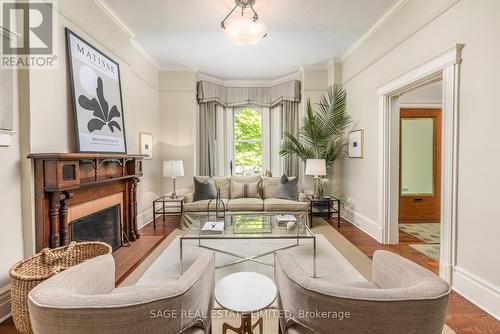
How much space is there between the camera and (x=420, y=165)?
4707 millimetres

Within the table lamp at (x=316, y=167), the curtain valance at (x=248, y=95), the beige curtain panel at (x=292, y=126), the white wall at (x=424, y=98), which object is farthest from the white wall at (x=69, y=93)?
the white wall at (x=424, y=98)

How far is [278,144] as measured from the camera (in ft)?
18.9

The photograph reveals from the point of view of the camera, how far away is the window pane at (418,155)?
466 cm

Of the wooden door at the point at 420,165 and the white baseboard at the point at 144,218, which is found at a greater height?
the wooden door at the point at 420,165

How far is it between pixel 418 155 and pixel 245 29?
395 centimetres

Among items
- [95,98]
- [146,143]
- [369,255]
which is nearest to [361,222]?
[369,255]

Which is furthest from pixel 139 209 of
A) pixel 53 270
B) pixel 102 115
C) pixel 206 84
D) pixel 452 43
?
pixel 452 43

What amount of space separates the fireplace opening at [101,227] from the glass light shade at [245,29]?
243cm

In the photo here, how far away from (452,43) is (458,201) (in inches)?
55.2

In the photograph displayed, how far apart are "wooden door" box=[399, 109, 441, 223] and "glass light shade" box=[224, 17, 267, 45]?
3.42 metres

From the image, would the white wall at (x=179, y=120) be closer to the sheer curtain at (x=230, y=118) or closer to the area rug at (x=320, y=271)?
the sheer curtain at (x=230, y=118)

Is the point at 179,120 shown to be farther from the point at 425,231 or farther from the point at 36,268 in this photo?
the point at 425,231

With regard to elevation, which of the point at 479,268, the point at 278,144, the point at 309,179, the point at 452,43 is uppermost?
the point at 452,43

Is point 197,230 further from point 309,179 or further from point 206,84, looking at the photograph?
point 206,84
